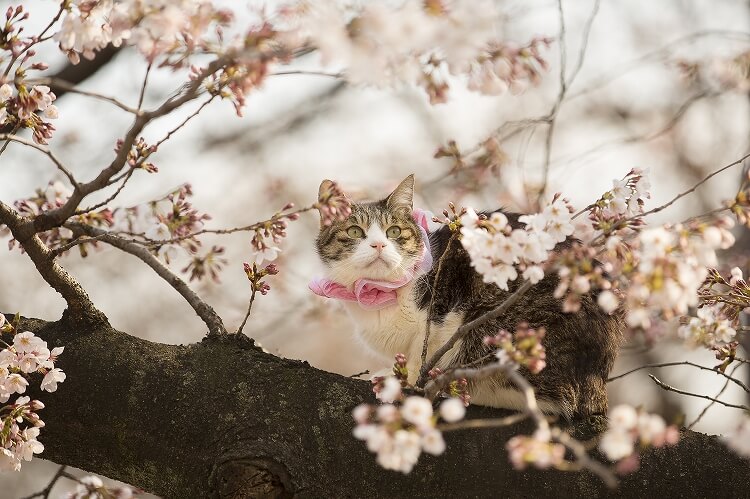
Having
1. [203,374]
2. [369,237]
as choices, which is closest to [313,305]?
[369,237]

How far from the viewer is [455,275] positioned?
3258mm

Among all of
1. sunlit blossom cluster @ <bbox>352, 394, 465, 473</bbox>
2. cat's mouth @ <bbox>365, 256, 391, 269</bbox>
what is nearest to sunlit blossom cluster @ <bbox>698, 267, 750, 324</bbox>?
cat's mouth @ <bbox>365, 256, 391, 269</bbox>

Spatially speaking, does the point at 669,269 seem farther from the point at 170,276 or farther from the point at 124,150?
the point at 170,276

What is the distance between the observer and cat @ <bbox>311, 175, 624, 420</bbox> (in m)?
2.87

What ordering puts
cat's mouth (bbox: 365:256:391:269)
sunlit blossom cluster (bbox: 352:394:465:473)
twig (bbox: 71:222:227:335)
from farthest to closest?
1. cat's mouth (bbox: 365:256:391:269)
2. twig (bbox: 71:222:227:335)
3. sunlit blossom cluster (bbox: 352:394:465:473)

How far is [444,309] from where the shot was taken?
321 centimetres

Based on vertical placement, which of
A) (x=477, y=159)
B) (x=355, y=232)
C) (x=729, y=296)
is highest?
(x=477, y=159)

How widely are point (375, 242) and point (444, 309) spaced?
438 millimetres

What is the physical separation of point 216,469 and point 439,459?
2.08ft

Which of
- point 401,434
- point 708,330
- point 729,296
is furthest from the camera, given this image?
point 729,296

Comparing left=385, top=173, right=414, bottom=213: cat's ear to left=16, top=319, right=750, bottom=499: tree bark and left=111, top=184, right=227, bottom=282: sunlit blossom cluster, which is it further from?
left=16, top=319, right=750, bottom=499: tree bark

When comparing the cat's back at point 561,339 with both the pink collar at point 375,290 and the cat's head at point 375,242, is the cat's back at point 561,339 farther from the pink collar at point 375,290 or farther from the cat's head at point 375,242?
the cat's head at point 375,242

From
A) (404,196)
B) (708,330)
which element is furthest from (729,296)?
(404,196)

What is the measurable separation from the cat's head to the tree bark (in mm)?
952
